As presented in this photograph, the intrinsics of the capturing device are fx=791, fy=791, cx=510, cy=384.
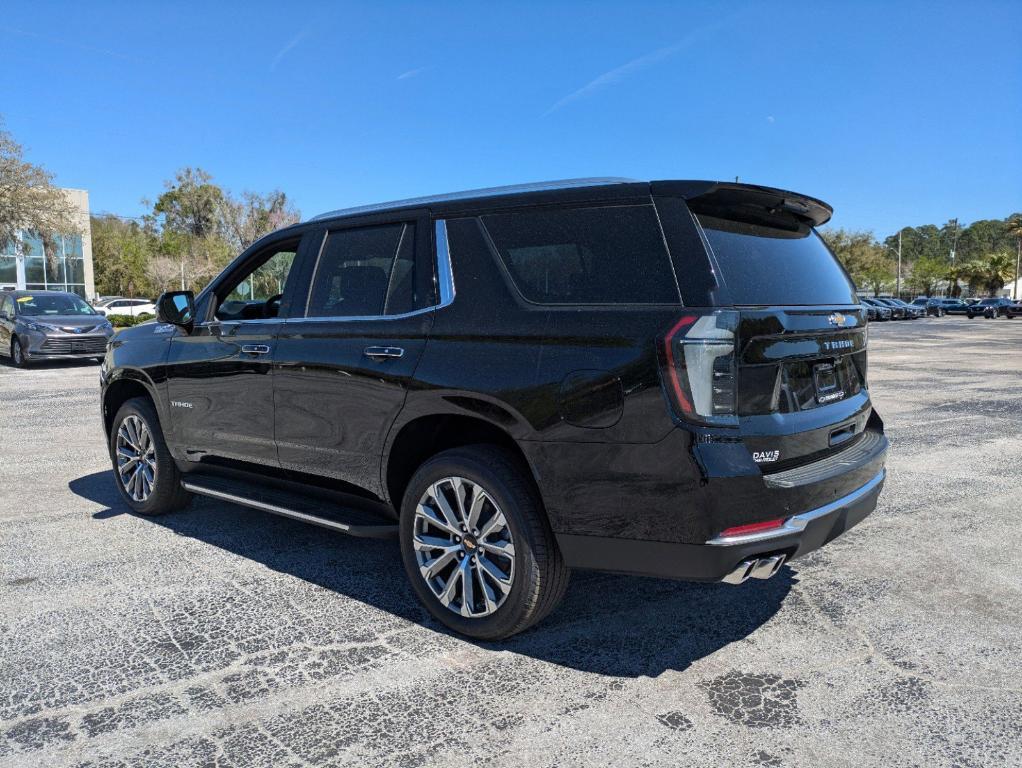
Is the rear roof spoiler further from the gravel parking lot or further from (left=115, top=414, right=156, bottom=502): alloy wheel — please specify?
(left=115, top=414, right=156, bottom=502): alloy wheel

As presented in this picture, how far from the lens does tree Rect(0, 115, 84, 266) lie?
30500 millimetres

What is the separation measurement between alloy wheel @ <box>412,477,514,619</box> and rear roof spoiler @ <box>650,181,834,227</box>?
1.44m

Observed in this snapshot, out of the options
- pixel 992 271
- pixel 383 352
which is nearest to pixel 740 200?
pixel 383 352

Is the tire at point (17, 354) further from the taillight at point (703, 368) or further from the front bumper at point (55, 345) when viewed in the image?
the taillight at point (703, 368)

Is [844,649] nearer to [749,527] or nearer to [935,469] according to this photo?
[749,527]

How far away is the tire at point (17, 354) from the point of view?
17.3 m

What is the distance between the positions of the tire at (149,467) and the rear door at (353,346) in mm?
1392

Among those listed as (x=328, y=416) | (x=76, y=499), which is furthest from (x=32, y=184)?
(x=328, y=416)

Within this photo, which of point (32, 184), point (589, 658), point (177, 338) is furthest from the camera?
point (32, 184)

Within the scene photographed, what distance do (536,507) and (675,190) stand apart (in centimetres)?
137

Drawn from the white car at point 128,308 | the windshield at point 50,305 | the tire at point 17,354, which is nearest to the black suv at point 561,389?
the tire at point 17,354

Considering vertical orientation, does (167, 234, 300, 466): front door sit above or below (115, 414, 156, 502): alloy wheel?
above

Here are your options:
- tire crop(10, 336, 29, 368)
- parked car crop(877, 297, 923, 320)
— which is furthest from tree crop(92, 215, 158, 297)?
parked car crop(877, 297, 923, 320)

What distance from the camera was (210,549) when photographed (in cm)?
475
